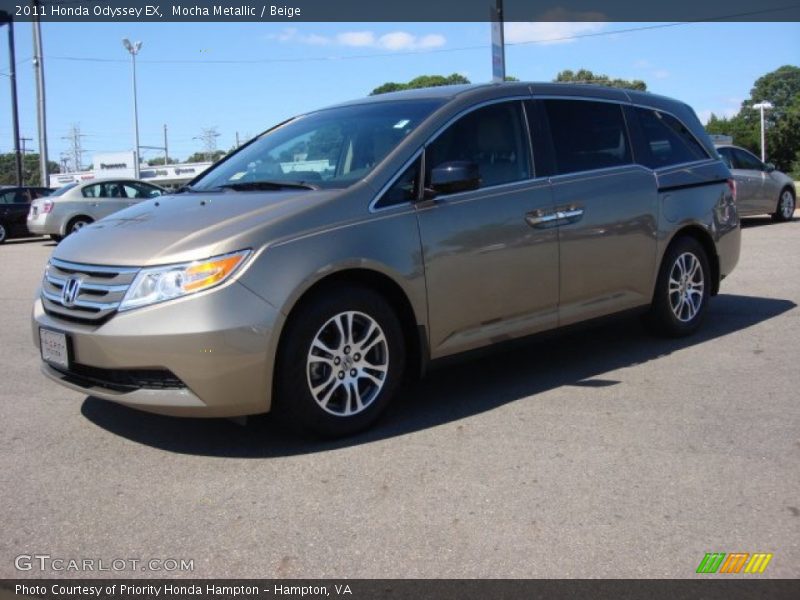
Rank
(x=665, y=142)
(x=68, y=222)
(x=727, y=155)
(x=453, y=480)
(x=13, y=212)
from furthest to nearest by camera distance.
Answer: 1. (x=13, y=212)
2. (x=68, y=222)
3. (x=727, y=155)
4. (x=665, y=142)
5. (x=453, y=480)

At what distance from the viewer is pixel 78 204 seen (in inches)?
720

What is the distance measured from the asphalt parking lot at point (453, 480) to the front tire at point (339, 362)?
0.16 m

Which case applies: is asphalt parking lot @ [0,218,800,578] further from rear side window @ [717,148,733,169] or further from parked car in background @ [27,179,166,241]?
parked car in background @ [27,179,166,241]

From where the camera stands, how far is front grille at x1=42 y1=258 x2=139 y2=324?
12.5 feet

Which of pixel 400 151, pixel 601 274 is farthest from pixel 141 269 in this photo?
pixel 601 274

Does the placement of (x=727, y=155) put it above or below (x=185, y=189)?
above

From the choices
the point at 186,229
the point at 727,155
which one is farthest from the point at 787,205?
the point at 186,229

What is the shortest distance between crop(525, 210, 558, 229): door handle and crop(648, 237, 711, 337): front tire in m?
1.37

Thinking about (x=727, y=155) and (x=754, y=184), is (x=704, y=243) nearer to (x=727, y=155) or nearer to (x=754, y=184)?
(x=727, y=155)

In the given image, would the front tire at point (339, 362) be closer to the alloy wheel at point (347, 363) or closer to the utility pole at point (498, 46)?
the alloy wheel at point (347, 363)

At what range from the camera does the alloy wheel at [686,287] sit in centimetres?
603

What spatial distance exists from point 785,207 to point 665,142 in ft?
40.3

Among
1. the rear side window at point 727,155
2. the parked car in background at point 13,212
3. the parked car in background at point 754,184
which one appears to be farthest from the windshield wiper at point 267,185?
the parked car in background at point 13,212

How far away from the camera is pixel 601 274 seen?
5324 millimetres
